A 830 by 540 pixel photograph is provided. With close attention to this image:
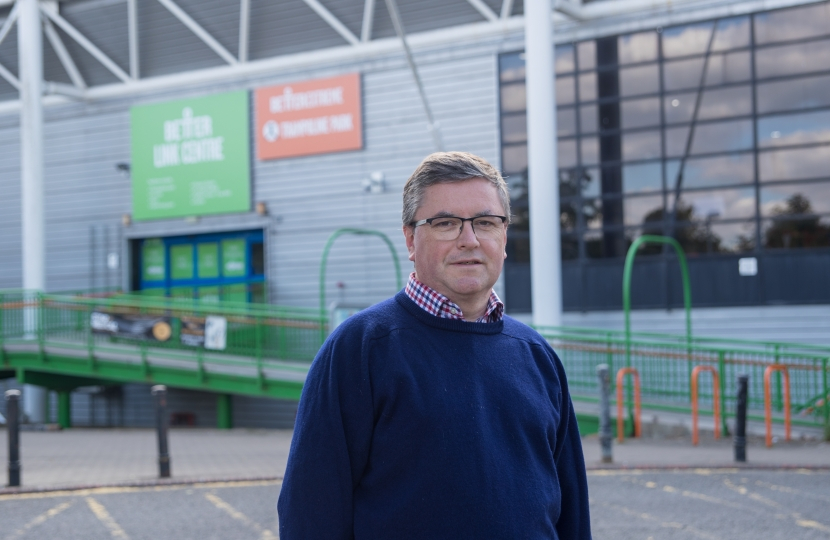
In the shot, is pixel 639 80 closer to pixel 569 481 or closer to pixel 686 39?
pixel 686 39

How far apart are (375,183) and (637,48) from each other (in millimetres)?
5797

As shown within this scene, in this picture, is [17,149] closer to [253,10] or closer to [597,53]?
[253,10]

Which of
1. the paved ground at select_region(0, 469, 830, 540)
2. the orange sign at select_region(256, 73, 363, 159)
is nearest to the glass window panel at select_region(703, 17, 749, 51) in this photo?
the orange sign at select_region(256, 73, 363, 159)

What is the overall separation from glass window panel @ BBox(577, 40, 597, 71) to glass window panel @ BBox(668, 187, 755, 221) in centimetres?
283

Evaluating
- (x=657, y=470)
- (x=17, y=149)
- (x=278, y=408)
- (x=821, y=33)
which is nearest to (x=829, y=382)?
(x=657, y=470)

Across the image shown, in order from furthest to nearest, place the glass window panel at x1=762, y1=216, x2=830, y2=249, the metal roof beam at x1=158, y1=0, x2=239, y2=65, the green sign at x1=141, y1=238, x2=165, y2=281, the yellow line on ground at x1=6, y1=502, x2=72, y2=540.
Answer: the green sign at x1=141, y1=238, x2=165, y2=281
the metal roof beam at x1=158, y1=0, x2=239, y2=65
the glass window panel at x1=762, y1=216, x2=830, y2=249
the yellow line on ground at x1=6, y1=502, x2=72, y2=540

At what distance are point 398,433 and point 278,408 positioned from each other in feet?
57.4

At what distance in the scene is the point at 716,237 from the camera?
53.4ft

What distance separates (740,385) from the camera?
1027cm

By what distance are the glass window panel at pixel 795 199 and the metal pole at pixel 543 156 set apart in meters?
3.70

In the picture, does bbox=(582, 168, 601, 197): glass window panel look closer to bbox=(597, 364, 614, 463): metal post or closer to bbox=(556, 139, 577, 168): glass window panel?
bbox=(556, 139, 577, 168): glass window panel

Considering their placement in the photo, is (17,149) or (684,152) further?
(17,149)

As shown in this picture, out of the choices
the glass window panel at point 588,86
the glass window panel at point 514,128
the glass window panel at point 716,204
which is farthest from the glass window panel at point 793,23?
the glass window panel at point 514,128

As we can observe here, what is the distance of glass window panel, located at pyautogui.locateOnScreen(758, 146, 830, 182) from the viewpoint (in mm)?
15523
